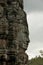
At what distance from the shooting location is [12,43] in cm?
3556

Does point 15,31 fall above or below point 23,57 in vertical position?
above

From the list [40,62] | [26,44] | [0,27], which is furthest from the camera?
[40,62]

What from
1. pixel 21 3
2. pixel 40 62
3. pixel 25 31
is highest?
pixel 21 3

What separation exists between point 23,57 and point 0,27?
376 centimetres

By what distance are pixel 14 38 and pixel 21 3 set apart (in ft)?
14.6

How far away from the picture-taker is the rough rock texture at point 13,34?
3500 cm

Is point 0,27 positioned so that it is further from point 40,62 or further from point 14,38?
point 40,62

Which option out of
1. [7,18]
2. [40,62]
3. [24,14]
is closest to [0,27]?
[7,18]

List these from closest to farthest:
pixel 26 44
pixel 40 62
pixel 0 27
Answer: pixel 0 27 < pixel 26 44 < pixel 40 62

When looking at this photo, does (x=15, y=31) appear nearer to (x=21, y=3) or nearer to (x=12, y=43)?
(x=12, y=43)

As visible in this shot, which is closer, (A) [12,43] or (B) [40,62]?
(A) [12,43]

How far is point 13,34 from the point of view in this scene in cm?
3584

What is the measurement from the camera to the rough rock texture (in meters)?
35.0

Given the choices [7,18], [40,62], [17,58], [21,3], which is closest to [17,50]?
[17,58]
